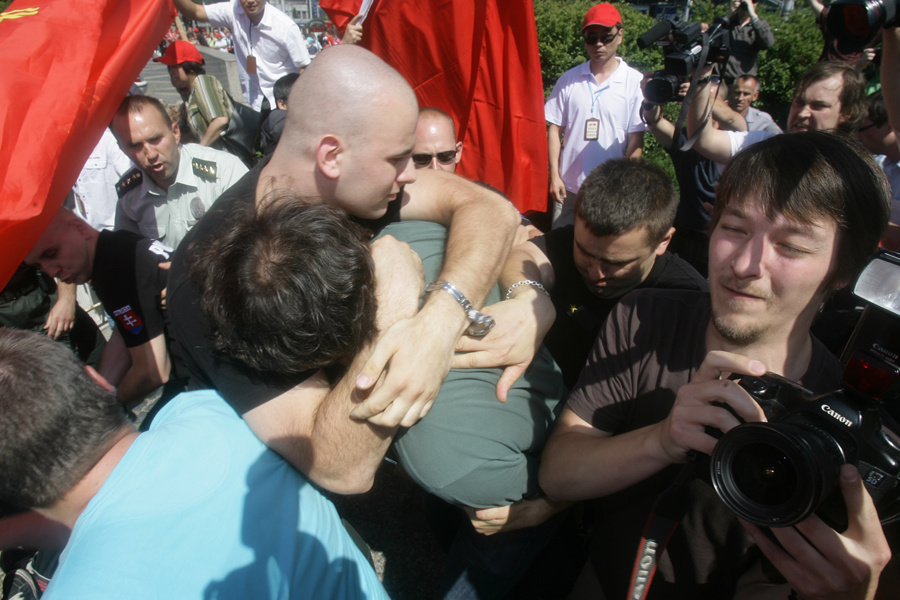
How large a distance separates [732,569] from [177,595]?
1.30 m

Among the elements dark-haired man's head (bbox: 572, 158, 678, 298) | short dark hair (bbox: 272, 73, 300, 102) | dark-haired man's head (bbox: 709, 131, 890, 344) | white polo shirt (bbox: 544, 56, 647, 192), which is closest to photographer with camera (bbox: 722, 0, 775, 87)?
white polo shirt (bbox: 544, 56, 647, 192)

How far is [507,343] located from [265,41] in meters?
5.14

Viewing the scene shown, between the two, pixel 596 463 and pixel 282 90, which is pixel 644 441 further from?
pixel 282 90

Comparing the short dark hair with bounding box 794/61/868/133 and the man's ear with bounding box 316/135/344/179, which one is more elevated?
the man's ear with bounding box 316/135/344/179

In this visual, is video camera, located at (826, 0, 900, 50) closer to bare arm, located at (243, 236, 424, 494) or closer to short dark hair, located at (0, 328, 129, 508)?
bare arm, located at (243, 236, 424, 494)

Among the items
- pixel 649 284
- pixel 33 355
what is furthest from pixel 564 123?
pixel 33 355

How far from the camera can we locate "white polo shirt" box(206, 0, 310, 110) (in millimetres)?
5289

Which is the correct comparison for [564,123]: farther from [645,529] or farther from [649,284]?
[645,529]

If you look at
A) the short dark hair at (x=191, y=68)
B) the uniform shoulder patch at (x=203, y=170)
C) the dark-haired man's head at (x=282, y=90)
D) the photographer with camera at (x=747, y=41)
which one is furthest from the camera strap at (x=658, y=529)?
the short dark hair at (x=191, y=68)

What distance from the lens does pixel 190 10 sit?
14.0 ft

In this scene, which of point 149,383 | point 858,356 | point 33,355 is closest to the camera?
point 858,356

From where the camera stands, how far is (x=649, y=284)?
2.25m

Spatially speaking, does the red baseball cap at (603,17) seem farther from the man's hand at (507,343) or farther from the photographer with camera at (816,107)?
the man's hand at (507,343)

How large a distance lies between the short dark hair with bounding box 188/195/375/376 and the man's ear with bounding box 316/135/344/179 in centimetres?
36
